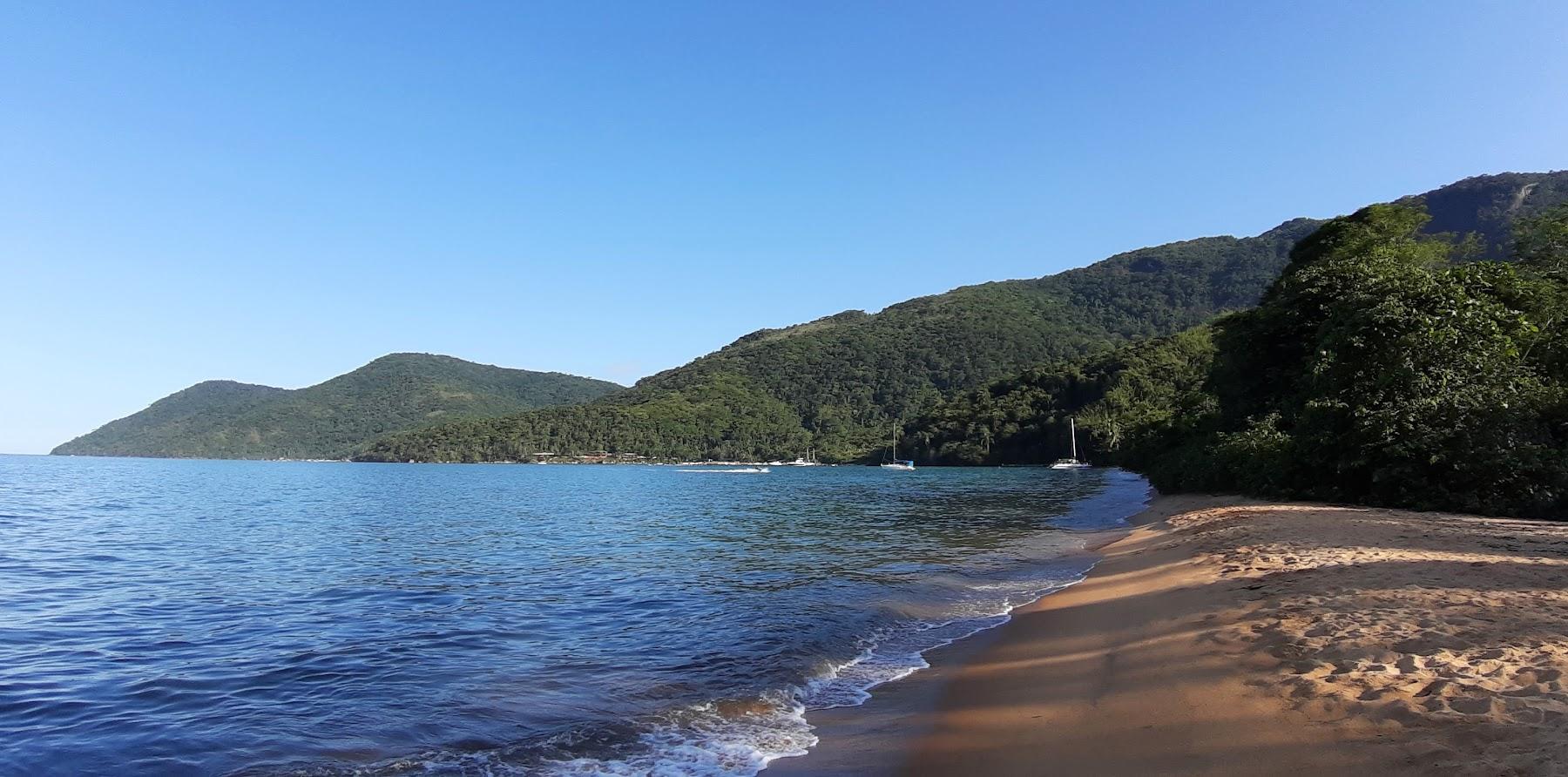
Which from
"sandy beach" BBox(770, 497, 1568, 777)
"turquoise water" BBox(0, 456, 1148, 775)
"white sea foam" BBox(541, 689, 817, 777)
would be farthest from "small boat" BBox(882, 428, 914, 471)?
"white sea foam" BBox(541, 689, 817, 777)

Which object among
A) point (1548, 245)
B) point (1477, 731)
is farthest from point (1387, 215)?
point (1477, 731)

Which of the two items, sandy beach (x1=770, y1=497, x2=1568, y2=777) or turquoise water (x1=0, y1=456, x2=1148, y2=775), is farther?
turquoise water (x1=0, y1=456, x2=1148, y2=775)

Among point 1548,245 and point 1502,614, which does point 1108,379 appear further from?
point 1502,614

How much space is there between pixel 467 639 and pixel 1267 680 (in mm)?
10053

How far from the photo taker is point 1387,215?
4706 centimetres

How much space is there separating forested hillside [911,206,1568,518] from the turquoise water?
335 inches

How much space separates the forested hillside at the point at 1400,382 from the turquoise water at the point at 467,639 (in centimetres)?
851

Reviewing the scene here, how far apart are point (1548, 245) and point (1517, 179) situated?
159742 mm

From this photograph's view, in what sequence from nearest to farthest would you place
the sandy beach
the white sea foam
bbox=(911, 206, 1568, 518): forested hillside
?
the sandy beach < the white sea foam < bbox=(911, 206, 1568, 518): forested hillside

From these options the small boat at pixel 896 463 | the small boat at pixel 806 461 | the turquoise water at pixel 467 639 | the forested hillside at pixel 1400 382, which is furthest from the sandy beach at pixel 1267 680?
the small boat at pixel 806 461

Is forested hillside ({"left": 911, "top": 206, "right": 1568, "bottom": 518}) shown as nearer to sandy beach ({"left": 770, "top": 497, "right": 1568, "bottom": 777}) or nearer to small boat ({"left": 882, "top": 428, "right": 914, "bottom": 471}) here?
sandy beach ({"left": 770, "top": 497, "right": 1568, "bottom": 777})

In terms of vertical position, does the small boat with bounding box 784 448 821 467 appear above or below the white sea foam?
below

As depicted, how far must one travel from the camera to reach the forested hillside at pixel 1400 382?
19.4 metres

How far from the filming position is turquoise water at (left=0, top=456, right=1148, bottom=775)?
23.7 ft
